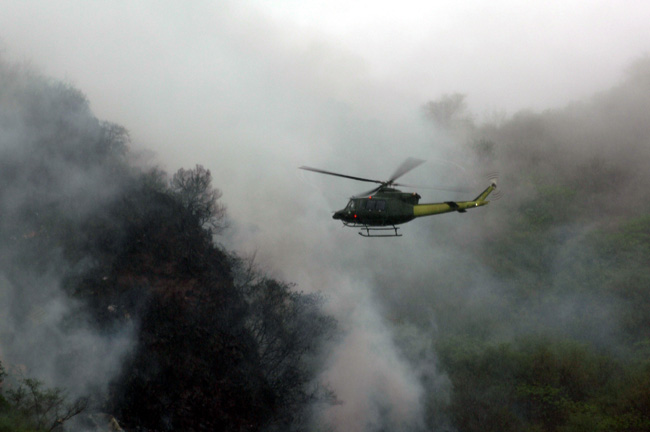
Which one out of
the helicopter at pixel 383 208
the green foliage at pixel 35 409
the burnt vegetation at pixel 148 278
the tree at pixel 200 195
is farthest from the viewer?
the tree at pixel 200 195

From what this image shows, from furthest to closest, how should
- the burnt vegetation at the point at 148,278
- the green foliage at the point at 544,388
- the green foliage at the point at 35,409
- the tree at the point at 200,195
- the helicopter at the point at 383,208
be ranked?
the tree at the point at 200,195 < the burnt vegetation at the point at 148,278 < the green foliage at the point at 544,388 < the green foliage at the point at 35,409 < the helicopter at the point at 383,208

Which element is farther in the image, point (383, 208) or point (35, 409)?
point (35, 409)

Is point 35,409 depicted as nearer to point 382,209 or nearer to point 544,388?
point 382,209

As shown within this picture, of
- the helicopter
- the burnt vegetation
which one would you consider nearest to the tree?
the burnt vegetation

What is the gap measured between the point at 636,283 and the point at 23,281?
63.5m

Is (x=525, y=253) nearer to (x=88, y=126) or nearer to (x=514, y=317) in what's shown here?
(x=514, y=317)

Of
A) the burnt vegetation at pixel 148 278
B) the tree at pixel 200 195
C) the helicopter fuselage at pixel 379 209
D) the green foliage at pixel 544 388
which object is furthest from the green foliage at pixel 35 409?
the green foliage at pixel 544 388

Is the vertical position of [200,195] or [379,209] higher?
[200,195]

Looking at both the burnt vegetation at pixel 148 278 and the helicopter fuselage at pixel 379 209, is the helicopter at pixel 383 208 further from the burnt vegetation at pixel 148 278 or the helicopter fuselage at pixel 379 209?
the burnt vegetation at pixel 148 278

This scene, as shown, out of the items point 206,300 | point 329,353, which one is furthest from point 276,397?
point 206,300

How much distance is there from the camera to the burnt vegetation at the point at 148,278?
5744cm

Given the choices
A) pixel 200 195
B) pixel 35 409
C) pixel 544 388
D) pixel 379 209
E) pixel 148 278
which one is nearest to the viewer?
pixel 379 209

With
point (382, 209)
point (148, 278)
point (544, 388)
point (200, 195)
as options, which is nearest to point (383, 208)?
point (382, 209)

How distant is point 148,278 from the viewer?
→ 65.9 metres
